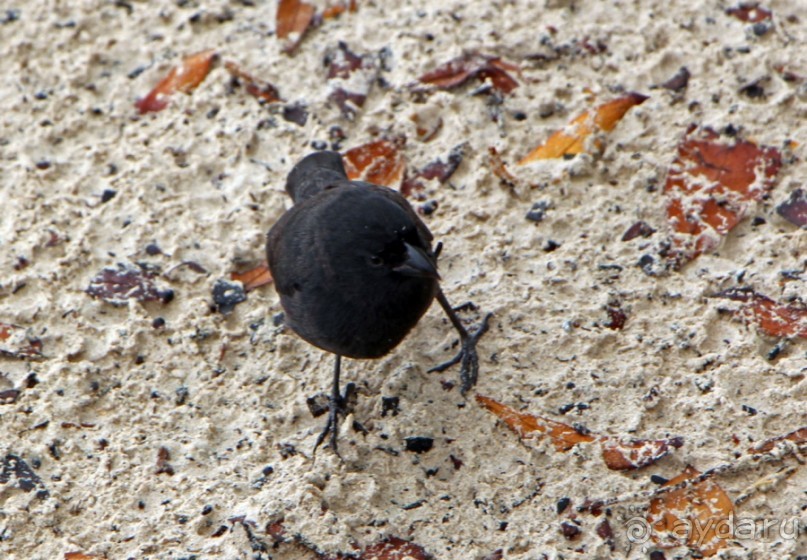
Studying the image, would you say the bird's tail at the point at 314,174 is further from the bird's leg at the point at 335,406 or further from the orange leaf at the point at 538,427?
the orange leaf at the point at 538,427

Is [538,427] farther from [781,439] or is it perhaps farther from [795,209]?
[795,209]

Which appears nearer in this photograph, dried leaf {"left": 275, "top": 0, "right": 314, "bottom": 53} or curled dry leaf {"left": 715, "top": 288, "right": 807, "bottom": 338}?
curled dry leaf {"left": 715, "top": 288, "right": 807, "bottom": 338}

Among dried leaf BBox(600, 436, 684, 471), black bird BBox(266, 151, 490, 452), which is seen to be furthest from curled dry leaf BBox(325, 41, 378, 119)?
dried leaf BBox(600, 436, 684, 471)

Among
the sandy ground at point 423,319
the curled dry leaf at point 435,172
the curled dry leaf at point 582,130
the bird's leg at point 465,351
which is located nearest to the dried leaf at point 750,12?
the sandy ground at point 423,319

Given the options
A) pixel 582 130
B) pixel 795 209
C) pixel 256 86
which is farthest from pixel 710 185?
pixel 256 86

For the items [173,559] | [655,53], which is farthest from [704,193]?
[173,559]

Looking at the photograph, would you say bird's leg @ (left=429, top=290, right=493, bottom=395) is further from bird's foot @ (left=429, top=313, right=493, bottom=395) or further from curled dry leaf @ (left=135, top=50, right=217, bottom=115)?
curled dry leaf @ (left=135, top=50, right=217, bottom=115)
